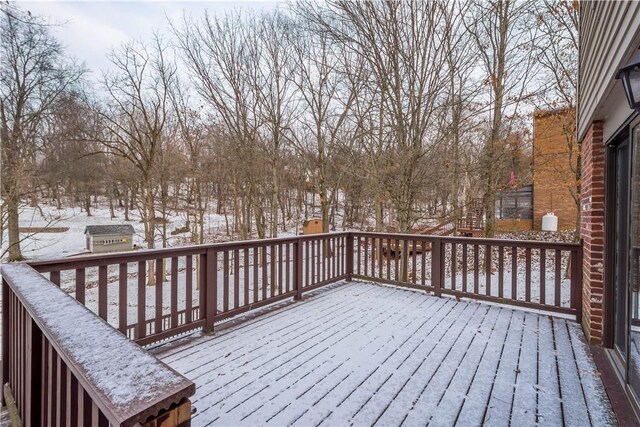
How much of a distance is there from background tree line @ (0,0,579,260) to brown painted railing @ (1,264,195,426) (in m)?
5.58

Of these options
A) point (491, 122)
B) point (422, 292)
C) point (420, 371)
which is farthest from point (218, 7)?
point (420, 371)

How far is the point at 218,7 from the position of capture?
8789 millimetres

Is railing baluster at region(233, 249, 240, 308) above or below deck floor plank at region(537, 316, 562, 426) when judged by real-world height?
above

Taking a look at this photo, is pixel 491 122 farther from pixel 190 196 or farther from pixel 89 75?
pixel 190 196

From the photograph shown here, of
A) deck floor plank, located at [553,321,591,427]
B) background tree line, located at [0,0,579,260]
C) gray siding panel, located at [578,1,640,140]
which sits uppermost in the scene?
background tree line, located at [0,0,579,260]

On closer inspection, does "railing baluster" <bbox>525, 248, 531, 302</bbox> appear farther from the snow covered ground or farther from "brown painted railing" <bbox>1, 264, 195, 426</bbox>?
the snow covered ground

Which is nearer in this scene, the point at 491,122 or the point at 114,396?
the point at 114,396

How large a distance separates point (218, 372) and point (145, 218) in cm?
966

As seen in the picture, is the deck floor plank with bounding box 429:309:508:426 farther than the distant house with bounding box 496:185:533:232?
No

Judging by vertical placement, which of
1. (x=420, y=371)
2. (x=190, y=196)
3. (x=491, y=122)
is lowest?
(x=420, y=371)

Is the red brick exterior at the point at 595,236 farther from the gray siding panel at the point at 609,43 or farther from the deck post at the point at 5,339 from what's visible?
the deck post at the point at 5,339

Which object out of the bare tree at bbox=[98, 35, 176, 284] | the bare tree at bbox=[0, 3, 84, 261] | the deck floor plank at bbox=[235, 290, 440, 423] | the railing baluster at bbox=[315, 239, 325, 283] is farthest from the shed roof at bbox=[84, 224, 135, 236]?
the deck floor plank at bbox=[235, 290, 440, 423]

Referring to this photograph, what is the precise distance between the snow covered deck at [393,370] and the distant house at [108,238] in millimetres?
13204

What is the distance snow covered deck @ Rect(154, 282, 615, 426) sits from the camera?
213 centimetres
